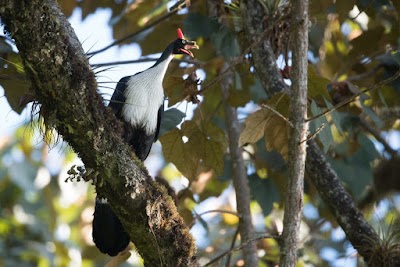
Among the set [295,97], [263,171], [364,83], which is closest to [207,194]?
[263,171]

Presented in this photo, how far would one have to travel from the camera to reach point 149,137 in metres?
4.66

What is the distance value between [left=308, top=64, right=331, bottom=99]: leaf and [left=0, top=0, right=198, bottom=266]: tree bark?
3.97 feet

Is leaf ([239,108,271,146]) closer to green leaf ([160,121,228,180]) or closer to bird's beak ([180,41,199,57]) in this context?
green leaf ([160,121,228,180])

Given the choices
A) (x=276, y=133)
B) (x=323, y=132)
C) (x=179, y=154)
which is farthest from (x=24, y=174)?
(x=323, y=132)

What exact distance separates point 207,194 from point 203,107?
671mm

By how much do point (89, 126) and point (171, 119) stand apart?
134 cm

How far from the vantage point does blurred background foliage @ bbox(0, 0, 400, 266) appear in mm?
4074

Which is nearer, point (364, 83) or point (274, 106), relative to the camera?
point (274, 106)

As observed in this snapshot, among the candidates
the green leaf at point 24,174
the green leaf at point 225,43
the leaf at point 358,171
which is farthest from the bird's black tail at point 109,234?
the green leaf at point 24,174

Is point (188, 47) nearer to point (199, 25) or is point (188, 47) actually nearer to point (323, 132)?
point (199, 25)

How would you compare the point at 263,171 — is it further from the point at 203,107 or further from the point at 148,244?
the point at 148,244

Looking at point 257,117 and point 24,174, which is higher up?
point 24,174

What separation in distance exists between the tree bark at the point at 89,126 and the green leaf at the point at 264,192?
1.86 metres

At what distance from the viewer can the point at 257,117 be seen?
383cm
